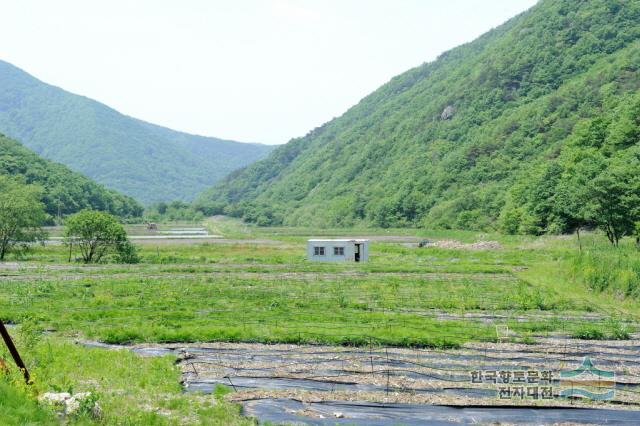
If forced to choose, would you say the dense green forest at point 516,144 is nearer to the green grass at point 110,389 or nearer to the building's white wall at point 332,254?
the building's white wall at point 332,254

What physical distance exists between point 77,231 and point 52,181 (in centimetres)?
8773

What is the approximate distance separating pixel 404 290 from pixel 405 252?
28.0 metres

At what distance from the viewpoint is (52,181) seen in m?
130

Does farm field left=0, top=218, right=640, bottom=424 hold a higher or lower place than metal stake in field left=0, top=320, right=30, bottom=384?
lower

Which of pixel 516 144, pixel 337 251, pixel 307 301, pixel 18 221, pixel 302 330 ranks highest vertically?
pixel 516 144

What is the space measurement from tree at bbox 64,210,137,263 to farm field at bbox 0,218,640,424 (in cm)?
688

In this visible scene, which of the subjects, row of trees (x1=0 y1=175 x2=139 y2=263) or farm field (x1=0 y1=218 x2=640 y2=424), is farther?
row of trees (x1=0 y1=175 x2=139 y2=263)

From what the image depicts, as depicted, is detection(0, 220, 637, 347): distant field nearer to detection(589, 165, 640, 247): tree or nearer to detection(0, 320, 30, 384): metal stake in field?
detection(589, 165, 640, 247): tree

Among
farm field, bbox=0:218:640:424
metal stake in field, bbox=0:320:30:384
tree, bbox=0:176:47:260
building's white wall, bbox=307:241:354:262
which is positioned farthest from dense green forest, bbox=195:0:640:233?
tree, bbox=0:176:47:260

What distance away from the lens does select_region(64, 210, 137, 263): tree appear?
5097 cm

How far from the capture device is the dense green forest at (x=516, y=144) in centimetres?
7538

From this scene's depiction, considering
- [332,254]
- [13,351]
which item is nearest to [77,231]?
[332,254]

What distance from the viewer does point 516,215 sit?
8144cm

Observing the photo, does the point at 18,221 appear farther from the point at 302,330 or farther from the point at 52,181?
the point at 52,181
